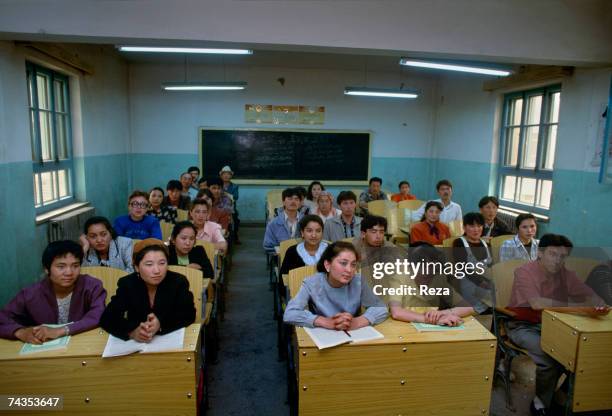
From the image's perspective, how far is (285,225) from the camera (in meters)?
4.06

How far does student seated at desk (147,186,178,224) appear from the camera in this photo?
14.3 ft

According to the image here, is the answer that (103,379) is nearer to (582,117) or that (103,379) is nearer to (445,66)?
(445,66)

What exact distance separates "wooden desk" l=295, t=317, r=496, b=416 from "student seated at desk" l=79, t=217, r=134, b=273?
5.30ft

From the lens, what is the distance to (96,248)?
284 cm

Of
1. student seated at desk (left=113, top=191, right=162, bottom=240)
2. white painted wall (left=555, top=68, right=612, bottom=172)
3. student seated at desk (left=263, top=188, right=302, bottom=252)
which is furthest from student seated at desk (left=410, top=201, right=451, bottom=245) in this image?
student seated at desk (left=113, top=191, right=162, bottom=240)

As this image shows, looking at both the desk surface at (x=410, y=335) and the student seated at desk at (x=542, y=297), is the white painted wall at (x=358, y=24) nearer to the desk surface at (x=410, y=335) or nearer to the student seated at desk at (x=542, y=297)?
the student seated at desk at (x=542, y=297)

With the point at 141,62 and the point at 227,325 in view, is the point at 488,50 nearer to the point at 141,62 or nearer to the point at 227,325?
the point at 227,325

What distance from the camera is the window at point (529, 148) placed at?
5.25 m

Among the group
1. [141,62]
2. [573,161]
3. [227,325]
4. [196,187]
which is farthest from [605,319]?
[141,62]

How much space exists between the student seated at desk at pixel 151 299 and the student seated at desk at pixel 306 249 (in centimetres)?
106

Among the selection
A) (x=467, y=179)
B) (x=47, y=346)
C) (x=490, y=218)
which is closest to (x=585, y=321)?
(x=490, y=218)

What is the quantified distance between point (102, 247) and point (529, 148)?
17.6 feet

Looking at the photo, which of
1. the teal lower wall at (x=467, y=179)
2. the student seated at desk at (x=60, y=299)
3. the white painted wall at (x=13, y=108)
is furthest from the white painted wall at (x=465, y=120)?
the white painted wall at (x=13, y=108)

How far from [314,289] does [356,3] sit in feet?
9.54
